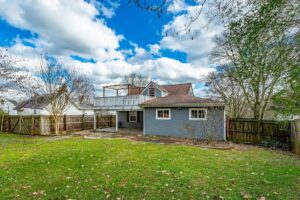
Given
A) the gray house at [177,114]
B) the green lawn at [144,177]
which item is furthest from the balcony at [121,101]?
the green lawn at [144,177]

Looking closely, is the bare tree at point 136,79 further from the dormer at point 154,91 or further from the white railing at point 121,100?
the white railing at point 121,100

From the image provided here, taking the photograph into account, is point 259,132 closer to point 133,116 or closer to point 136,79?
point 133,116

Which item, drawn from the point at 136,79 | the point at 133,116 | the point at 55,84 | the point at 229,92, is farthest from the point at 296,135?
the point at 136,79

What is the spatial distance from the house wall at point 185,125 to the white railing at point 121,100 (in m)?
1.16

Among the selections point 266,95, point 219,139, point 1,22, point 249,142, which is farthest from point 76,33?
point 266,95

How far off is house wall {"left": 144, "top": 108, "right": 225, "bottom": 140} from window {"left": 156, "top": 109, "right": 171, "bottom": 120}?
0.26m

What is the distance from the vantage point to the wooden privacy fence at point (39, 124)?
1650cm

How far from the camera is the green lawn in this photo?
4113mm

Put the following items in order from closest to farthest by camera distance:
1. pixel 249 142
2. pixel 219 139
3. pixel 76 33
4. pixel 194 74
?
pixel 76 33
pixel 249 142
pixel 219 139
pixel 194 74

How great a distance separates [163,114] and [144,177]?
10336mm

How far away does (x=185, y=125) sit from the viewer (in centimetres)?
1420

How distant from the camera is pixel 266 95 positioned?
1418 centimetres

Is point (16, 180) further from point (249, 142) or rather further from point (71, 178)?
point (249, 142)

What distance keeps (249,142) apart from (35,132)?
53.6 ft
